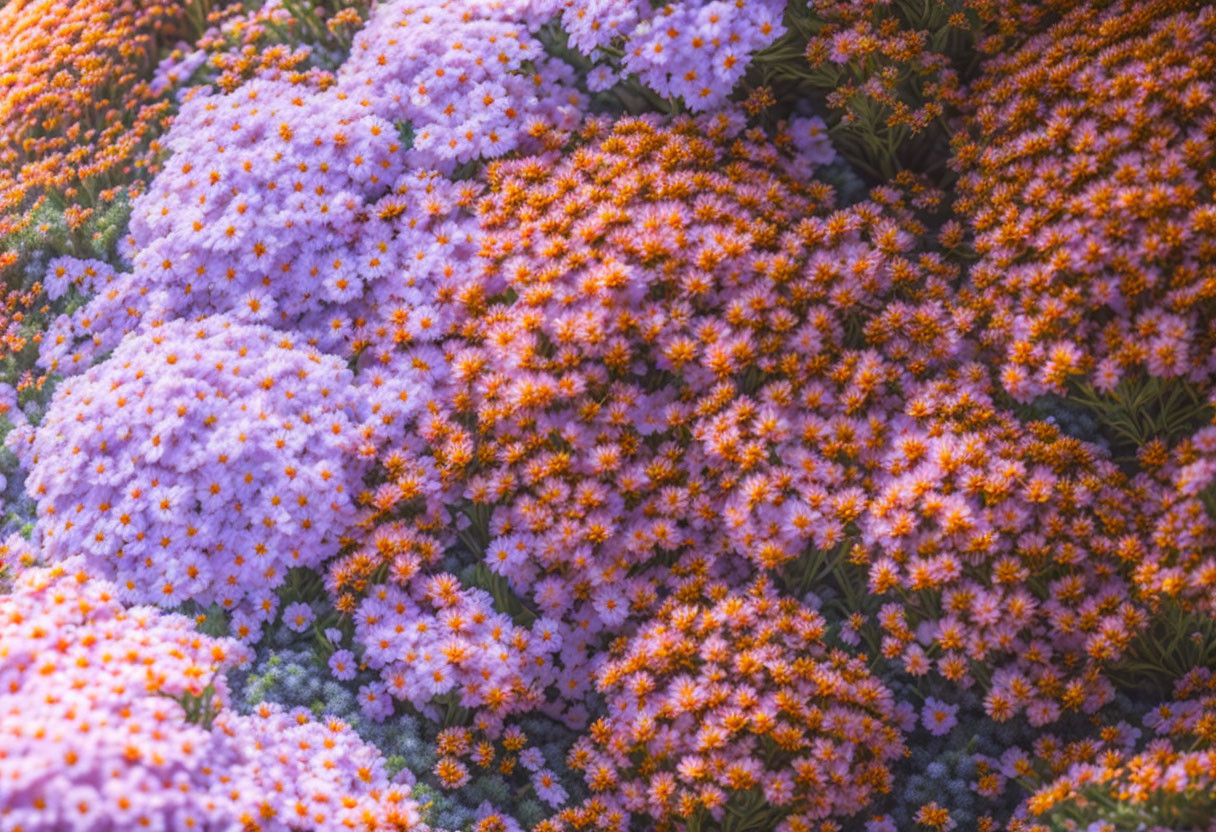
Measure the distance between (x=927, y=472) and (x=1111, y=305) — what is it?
38.0 inches

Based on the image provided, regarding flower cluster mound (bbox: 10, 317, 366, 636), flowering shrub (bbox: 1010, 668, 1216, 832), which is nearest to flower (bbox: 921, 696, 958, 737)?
flowering shrub (bbox: 1010, 668, 1216, 832)

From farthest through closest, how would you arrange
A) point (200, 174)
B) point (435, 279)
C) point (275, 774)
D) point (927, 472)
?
point (200, 174) → point (435, 279) → point (927, 472) → point (275, 774)

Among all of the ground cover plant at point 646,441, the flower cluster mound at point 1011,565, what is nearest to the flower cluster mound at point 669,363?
the ground cover plant at point 646,441

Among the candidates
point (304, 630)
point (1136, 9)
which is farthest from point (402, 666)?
point (1136, 9)

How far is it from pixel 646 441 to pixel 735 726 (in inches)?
49.2

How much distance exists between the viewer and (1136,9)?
4.19 m

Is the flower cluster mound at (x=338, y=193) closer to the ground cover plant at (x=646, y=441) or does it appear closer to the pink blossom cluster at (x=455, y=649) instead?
the ground cover plant at (x=646, y=441)

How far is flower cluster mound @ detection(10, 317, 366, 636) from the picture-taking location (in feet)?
13.5

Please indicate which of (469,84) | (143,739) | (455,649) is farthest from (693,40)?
(143,739)

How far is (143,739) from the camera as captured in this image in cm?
319

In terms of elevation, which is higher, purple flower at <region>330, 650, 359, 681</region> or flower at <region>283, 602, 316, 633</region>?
flower at <region>283, 602, 316, 633</region>

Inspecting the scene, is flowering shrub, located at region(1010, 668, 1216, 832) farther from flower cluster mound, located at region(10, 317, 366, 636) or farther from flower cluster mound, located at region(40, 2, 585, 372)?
flower cluster mound, located at region(40, 2, 585, 372)

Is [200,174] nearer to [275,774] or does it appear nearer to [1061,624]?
[275,774]

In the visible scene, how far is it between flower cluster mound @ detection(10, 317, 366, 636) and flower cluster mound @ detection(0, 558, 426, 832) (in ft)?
0.64
